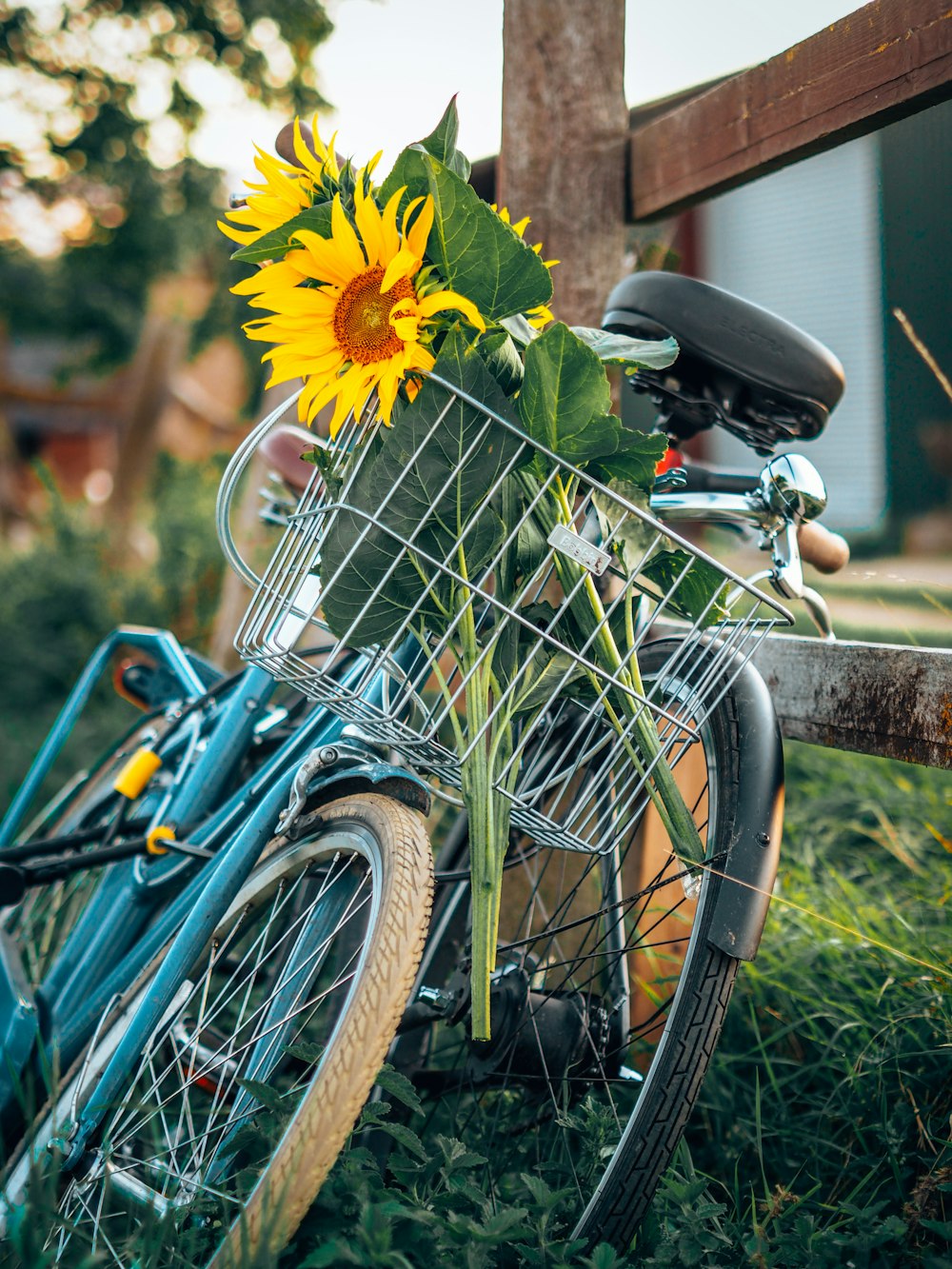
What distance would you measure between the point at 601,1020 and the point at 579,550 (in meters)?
0.69

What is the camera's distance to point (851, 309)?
34.0 ft

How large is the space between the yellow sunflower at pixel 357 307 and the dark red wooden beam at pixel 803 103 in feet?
2.65

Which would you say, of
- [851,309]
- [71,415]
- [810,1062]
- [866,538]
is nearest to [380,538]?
[810,1062]

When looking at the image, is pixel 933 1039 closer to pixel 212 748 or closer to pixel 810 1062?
pixel 810 1062

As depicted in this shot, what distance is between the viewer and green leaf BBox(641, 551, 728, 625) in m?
1.15

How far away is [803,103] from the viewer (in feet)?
5.13

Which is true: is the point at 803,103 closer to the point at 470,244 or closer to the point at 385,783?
the point at 470,244

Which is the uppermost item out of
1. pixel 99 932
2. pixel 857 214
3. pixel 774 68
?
pixel 857 214

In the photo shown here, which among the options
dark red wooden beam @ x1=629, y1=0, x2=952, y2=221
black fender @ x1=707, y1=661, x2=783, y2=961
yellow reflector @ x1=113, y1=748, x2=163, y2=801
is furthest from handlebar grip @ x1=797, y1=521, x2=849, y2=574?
yellow reflector @ x1=113, y1=748, x2=163, y2=801

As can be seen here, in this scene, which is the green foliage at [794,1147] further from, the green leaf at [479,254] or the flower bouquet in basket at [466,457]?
the green leaf at [479,254]

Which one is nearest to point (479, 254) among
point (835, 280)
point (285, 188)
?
point (285, 188)

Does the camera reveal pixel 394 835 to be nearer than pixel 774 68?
Yes

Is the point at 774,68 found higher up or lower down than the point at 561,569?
higher up

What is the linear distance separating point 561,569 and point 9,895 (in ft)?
3.86
